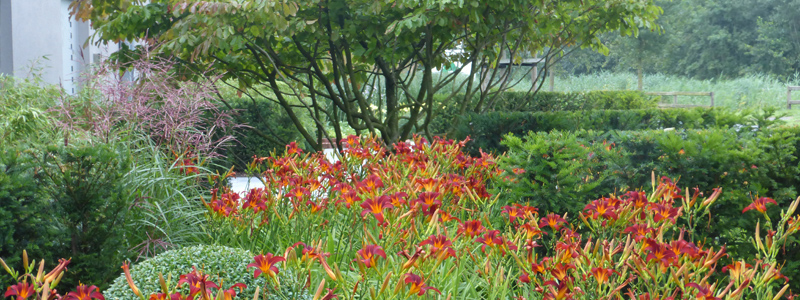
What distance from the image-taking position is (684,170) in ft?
9.69

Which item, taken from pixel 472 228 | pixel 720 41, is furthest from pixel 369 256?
pixel 720 41

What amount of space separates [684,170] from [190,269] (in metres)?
2.36

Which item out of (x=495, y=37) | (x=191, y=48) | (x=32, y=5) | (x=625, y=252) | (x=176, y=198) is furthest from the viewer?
(x=32, y=5)

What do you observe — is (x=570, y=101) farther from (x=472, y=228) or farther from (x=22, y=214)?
(x=22, y=214)

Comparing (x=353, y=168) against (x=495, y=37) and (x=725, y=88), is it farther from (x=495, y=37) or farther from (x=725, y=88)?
(x=725, y=88)

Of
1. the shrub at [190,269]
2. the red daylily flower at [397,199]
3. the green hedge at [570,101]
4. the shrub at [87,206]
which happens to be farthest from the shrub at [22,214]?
the green hedge at [570,101]

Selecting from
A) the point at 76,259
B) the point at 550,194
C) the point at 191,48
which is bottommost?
the point at 76,259

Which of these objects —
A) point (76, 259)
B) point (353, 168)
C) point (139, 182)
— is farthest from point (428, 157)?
point (76, 259)

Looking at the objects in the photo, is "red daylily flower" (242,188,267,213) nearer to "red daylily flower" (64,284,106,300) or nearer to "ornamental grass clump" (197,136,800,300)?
"ornamental grass clump" (197,136,800,300)

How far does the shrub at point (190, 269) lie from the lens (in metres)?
2.04

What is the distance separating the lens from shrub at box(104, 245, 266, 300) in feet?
6.71

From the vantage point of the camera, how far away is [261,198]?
2.59 m

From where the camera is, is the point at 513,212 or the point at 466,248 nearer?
the point at 466,248

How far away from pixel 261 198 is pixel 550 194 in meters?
1.41
